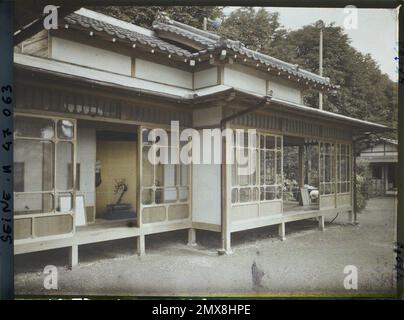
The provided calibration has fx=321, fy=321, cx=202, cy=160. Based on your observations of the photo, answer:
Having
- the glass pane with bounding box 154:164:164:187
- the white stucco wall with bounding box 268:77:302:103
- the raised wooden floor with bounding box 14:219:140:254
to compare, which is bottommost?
the raised wooden floor with bounding box 14:219:140:254

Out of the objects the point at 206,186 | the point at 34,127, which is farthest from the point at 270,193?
the point at 34,127

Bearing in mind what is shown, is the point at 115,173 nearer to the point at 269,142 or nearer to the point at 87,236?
the point at 87,236

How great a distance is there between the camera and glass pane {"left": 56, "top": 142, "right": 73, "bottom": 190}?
523cm

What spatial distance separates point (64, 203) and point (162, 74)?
3122mm

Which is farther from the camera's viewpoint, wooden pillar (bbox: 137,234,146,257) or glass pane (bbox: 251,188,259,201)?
glass pane (bbox: 251,188,259,201)

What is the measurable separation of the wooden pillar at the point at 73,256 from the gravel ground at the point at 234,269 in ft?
0.29

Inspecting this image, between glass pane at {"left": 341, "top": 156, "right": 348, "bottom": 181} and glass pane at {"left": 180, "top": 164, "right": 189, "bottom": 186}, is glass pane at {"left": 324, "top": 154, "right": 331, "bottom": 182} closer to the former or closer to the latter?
glass pane at {"left": 341, "top": 156, "right": 348, "bottom": 181}

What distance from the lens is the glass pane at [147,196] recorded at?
5988mm

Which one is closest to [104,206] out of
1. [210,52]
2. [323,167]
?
[210,52]

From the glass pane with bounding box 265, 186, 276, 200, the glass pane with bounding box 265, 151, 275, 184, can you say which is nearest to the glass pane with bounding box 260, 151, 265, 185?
the glass pane with bounding box 265, 151, 275, 184

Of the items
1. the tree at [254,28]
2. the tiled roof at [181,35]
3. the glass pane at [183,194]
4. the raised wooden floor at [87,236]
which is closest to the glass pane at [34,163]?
the raised wooden floor at [87,236]

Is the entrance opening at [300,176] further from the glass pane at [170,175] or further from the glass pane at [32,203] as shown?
the glass pane at [32,203]

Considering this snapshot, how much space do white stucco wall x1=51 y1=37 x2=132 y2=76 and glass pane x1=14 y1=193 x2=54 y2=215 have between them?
2.27 m

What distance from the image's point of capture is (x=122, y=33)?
5680 millimetres
